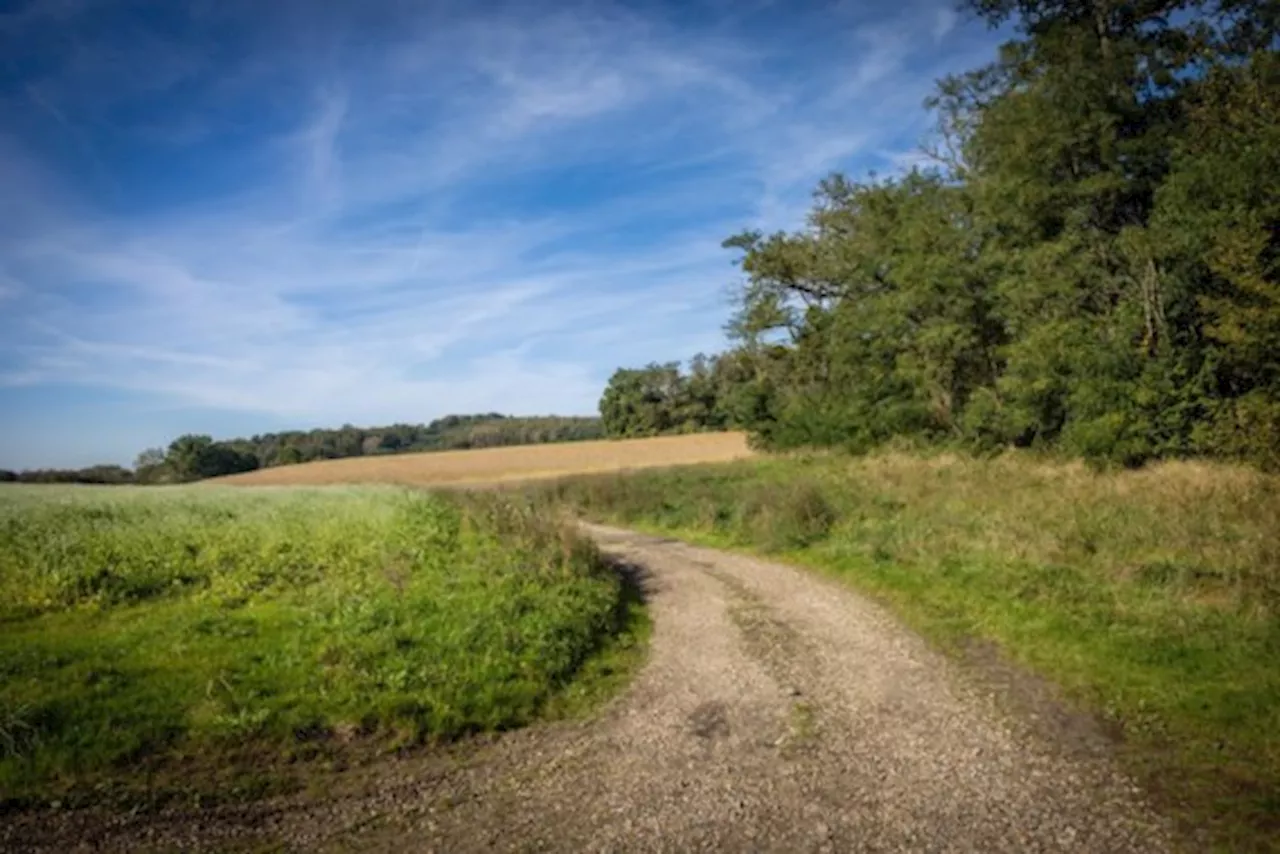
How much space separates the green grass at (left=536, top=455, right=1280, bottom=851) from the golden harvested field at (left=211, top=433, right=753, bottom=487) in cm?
3589

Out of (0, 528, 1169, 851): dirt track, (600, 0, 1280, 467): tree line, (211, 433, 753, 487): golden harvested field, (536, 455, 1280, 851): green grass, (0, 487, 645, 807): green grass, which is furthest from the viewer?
(211, 433, 753, 487): golden harvested field

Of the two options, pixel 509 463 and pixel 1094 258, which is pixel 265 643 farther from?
pixel 509 463

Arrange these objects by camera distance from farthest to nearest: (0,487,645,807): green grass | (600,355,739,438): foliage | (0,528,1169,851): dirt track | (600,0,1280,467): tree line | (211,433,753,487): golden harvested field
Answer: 1. (600,355,739,438): foliage
2. (211,433,753,487): golden harvested field
3. (600,0,1280,467): tree line
4. (0,487,645,807): green grass
5. (0,528,1169,851): dirt track

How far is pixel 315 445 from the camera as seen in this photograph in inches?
4956

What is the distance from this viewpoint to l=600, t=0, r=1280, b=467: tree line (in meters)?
21.9

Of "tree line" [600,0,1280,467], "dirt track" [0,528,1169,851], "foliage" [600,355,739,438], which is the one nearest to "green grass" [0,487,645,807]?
"dirt track" [0,528,1169,851]

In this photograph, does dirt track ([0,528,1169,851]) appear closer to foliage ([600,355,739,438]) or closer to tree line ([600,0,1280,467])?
tree line ([600,0,1280,467])

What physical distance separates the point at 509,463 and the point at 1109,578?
62.5 m

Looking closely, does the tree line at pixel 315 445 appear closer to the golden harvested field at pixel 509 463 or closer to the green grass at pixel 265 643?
the golden harvested field at pixel 509 463

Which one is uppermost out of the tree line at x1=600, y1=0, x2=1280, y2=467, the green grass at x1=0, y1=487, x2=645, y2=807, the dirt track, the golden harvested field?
the tree line at x1=600, y1=0, x2=1280, y2=467

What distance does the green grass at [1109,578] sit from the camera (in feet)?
22.9

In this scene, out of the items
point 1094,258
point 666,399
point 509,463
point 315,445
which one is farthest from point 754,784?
point 315,445

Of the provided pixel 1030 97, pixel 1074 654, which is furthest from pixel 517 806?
pixel 1030 97

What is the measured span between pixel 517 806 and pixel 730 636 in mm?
5868
